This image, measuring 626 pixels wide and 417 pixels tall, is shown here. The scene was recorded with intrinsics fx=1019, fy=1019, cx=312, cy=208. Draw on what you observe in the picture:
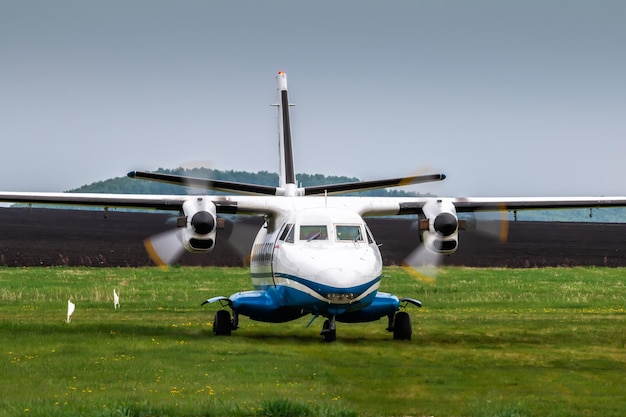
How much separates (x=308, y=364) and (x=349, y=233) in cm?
469

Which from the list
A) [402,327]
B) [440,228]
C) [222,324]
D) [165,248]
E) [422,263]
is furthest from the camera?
[165,248]

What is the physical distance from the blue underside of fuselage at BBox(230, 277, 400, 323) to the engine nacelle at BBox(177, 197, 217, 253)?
1.51m

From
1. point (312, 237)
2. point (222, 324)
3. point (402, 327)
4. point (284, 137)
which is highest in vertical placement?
point (284, 137)

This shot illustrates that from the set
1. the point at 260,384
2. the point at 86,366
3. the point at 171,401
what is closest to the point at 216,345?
the point at 86,366

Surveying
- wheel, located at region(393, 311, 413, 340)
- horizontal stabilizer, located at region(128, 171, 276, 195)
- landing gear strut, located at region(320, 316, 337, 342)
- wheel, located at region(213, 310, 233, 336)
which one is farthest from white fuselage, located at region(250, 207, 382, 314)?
horizontal stabilizer, located at region(128, 171, 276, 195)

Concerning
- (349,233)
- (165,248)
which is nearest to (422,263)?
(349,233)

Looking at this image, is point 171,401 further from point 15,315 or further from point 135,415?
point 15,315

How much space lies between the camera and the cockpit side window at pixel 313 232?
21.9 m

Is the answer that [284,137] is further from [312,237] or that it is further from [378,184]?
[312,237]

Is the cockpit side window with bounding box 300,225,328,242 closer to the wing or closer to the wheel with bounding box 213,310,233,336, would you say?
the wheel with bounding box 213,310,233,336

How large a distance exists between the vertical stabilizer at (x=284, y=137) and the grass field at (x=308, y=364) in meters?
4.83

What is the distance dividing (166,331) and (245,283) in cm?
2071

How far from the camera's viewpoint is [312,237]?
2198 centimetres

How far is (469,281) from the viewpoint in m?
48.5
